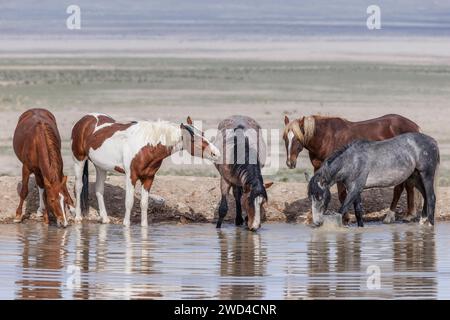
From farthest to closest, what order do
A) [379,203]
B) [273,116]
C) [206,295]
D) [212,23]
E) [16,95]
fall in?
[212,23], [16,95], [273,116], [379,203], [206,295]

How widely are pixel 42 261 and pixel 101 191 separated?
11.8 feet

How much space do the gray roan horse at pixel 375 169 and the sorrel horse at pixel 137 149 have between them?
1.31m

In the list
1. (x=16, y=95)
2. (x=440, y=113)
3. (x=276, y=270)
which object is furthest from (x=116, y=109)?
(x=276, y=270)

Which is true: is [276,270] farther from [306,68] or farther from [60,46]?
[60,46]

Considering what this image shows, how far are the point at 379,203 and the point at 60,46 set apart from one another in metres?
30.1

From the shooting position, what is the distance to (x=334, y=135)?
18734 mm

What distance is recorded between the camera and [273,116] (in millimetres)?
30438

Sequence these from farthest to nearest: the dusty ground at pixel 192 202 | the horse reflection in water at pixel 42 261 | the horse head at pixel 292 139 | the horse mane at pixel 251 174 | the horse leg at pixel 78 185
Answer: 1. the dusty ground at pixel 192 202
2. the horse head at pixel 292 139
3. the horse leg at pixel 78 185
4. the horse mane at pixel 251 174
5. the horse reflection in water at pixel 42 261

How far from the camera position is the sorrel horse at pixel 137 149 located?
58.4 feet

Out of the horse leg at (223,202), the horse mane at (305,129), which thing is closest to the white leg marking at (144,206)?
the horse leg at (223,202)

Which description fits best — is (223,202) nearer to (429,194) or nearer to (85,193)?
(85,193)

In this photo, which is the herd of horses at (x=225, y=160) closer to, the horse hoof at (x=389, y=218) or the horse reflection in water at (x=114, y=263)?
the horse hoof at (x=389, y=218)

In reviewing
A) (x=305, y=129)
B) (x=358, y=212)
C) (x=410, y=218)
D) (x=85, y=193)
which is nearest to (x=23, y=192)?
(x=85, y=193)

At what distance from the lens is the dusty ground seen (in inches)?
731
